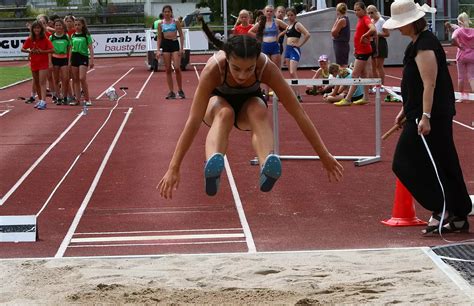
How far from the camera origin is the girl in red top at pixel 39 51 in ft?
61.9

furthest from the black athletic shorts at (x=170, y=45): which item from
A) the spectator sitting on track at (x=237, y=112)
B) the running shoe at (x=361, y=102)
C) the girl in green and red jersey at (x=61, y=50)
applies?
the spectator sitting on track at (x=237, y=112)

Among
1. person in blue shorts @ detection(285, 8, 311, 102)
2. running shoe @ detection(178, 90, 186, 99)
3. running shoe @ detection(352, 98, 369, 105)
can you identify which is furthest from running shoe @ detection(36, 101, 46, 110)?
running shoe @ detection(352, 98, 369, 105)

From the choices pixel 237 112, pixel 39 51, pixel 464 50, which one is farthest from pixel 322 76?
pixel 237 112

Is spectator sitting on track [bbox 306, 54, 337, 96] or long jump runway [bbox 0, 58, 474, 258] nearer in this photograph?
long jump runway [bbox 0, 58, 474, 258]

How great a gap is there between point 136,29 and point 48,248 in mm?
35963

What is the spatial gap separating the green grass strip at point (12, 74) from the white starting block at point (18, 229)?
17974 mm

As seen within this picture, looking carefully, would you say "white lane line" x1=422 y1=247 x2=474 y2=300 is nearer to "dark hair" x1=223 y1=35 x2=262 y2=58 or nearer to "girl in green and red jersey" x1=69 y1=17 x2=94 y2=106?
"dark hair" x1=223 y1=35 x2=262 y2=58

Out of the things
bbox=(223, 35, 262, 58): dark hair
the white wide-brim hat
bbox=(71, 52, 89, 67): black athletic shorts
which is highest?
the white wide-brim hat

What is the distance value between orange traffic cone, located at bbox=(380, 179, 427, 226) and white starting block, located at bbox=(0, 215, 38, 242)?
121 inches

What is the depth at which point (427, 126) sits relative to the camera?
8.23 meters

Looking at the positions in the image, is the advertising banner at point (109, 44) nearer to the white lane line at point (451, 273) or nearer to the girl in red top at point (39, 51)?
the girl in red top at point (39, 51)

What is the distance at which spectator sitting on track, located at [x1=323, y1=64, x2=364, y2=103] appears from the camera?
17453 millimetres

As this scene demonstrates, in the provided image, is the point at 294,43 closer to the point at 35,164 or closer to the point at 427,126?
the point at 35,164

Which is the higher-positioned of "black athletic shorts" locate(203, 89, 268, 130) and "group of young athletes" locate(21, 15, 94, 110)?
"black athletic shorts" locate(203, 89, 268, 130)
